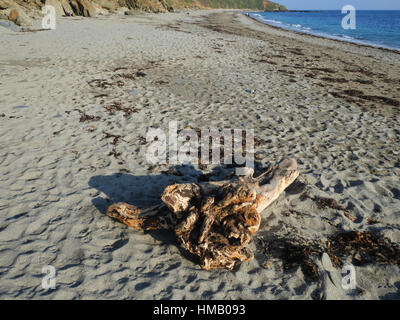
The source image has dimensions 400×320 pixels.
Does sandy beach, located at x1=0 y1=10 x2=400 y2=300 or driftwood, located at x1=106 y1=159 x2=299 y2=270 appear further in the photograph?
driftwood, located at x1=106 y1=159 x2=299 y2=270

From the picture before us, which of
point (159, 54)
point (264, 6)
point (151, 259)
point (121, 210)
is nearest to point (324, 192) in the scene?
point (151, 259)

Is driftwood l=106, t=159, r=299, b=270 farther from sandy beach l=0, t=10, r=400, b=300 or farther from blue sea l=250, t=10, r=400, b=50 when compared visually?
blue sea l=250, t=10, r=400, b=50

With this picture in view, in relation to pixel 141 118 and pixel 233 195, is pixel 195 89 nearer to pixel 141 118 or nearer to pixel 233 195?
pixel 141 118

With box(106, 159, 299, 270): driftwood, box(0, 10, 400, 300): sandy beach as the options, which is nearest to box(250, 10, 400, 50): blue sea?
box(0, 10, 400, 300): sandy beach

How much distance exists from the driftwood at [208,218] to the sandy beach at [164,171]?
0.20m

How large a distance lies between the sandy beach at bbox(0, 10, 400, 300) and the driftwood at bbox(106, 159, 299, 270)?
0.65 feet

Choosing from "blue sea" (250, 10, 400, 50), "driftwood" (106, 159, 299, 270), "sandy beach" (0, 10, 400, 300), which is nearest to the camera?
"sandy beach" (0, 10, 400, 300)

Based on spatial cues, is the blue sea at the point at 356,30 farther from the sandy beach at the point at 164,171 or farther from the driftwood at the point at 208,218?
the driftwood at the point at 208,218

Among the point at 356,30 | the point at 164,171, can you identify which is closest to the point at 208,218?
the point at 164,171

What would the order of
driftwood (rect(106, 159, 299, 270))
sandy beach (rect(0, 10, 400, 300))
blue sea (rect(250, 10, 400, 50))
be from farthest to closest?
blue sea (rect(250, 10, 400, 50)) < driftwood (rect(106, 159, 299, 270)) < sandy beach (rect(0, 10, 400, 300))

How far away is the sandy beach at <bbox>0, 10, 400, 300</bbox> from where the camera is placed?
9.43 ft

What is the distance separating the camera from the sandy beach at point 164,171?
2873 mm

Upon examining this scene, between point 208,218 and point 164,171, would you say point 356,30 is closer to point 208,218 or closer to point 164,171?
point 164,171

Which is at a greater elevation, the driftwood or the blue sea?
the blue sea
